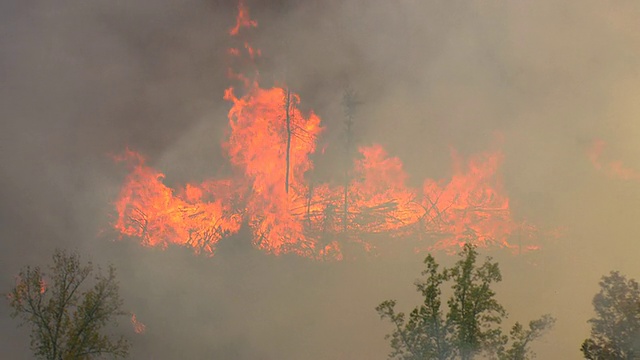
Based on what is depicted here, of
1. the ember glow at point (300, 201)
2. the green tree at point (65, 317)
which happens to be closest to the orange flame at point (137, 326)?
the ember glow at point (300, 201)

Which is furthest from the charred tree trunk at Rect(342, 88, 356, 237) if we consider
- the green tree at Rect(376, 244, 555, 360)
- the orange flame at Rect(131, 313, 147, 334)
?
the green tree at Rect(376, 244, 555, 360)

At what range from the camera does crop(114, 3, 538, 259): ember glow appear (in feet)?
171

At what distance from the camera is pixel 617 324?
19.0 m

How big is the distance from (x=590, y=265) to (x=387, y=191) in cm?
2115

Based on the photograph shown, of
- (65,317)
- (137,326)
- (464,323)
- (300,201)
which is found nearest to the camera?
(464,323)

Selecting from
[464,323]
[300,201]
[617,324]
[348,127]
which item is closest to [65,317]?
[464,323]

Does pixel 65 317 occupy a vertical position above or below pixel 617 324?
above

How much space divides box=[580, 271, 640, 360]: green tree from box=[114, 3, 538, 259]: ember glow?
3154cm

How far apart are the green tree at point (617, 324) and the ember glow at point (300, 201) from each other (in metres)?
31.5

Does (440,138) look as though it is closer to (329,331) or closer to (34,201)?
(329,331)

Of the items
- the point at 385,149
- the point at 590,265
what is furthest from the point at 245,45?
the point at 590,265

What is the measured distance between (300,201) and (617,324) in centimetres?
3750

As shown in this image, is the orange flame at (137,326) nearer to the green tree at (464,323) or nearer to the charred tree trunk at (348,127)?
the charred tree trunk at (348,127)

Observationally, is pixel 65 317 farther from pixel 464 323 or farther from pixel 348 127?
pixel 348 127
